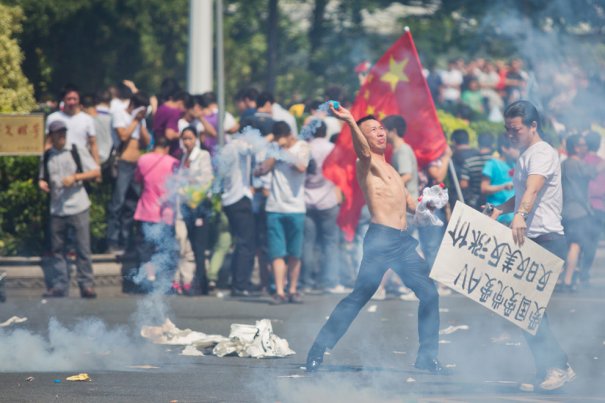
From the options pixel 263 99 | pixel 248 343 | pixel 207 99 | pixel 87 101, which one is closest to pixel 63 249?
pixel 87 101

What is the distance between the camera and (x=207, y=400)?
25.7 ft

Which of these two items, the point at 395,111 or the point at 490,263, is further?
the point at 395,111

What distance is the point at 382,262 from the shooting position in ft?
29.1

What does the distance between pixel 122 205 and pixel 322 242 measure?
7.21 feet

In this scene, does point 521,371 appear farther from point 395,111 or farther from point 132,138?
point 132,138

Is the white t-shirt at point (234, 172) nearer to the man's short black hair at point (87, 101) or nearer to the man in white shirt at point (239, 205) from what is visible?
the man in white shirt at point (239, 205)

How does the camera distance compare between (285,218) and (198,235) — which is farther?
(198,235)

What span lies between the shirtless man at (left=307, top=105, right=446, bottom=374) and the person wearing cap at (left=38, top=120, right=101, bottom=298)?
481 centimetres

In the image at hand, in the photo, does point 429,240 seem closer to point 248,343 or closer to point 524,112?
point 248,343

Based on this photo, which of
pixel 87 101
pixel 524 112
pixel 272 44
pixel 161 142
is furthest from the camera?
pixel 272 44

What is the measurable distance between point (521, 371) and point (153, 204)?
5.09 meters

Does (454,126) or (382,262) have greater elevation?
(382,262)

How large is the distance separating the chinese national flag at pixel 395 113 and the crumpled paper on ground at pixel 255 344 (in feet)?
12.3

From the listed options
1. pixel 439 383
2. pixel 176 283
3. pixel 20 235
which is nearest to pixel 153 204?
pixel 176 283
